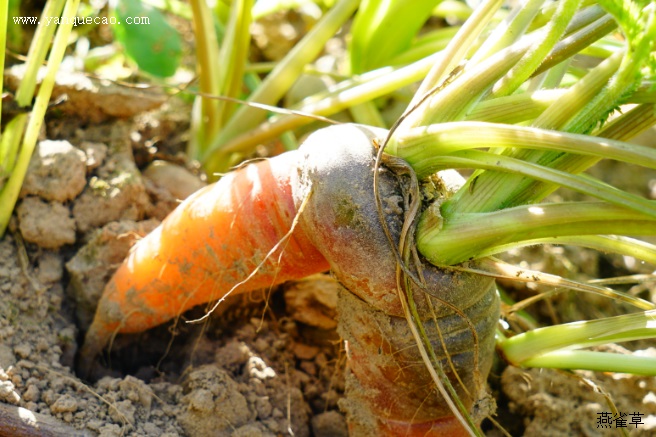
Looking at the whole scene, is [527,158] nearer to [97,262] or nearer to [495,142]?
[495,142]

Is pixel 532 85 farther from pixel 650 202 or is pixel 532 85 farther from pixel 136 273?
pixel 136 273

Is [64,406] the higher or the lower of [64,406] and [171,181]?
the lower

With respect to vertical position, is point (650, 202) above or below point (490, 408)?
above

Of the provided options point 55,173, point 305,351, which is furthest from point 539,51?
point 55,173

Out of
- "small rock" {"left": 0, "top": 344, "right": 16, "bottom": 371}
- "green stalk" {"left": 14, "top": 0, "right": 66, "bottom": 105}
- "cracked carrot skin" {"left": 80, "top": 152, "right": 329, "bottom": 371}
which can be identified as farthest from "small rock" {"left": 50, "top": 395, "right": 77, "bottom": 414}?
"green stalk" {"left": 14, "top": 0, "right": 66, "bottom": 105}

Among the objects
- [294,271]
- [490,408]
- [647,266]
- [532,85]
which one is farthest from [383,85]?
[647,266]

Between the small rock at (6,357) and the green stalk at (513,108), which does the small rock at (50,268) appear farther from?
the green stalk at (513,108)

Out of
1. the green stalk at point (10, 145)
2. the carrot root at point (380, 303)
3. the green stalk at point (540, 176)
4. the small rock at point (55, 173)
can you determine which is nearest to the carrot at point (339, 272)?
the carrot root at point (380, 303)
